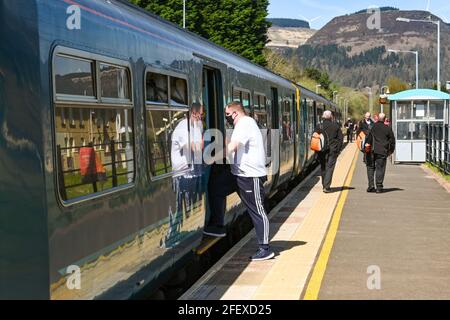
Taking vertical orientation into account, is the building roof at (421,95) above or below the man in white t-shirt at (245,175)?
above

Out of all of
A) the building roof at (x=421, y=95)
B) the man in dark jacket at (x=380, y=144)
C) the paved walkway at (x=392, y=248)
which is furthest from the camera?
the building roof at (x=421, y=95)

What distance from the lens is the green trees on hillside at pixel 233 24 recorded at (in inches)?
2621

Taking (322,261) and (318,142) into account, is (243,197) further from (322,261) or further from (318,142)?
(318,142)

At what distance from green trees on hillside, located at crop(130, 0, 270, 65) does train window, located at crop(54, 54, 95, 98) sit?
2403 inches

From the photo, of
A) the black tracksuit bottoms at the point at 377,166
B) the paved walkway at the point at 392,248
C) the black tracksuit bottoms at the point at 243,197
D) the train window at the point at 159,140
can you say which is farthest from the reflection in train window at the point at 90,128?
the black tracksuit bottoms at the point at 377,166

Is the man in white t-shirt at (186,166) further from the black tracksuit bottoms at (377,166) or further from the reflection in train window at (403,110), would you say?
the reflection in train window at (403,110)

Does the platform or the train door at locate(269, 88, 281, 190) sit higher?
the train door at locate(269, 88, 281, 190)

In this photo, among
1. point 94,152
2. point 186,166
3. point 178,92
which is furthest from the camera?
point 186,166

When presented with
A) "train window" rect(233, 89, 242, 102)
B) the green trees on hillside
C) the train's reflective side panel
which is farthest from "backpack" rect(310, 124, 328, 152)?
the green trees on hillside

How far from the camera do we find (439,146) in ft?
67.1

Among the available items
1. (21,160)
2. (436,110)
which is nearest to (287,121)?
(436,110)

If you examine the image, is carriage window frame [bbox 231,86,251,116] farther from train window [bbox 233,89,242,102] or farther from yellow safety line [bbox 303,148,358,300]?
yellow safety line [bbox 303,148,358,300]

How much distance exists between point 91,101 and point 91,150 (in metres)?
0.31

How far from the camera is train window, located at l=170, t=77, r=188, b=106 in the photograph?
6.60m
